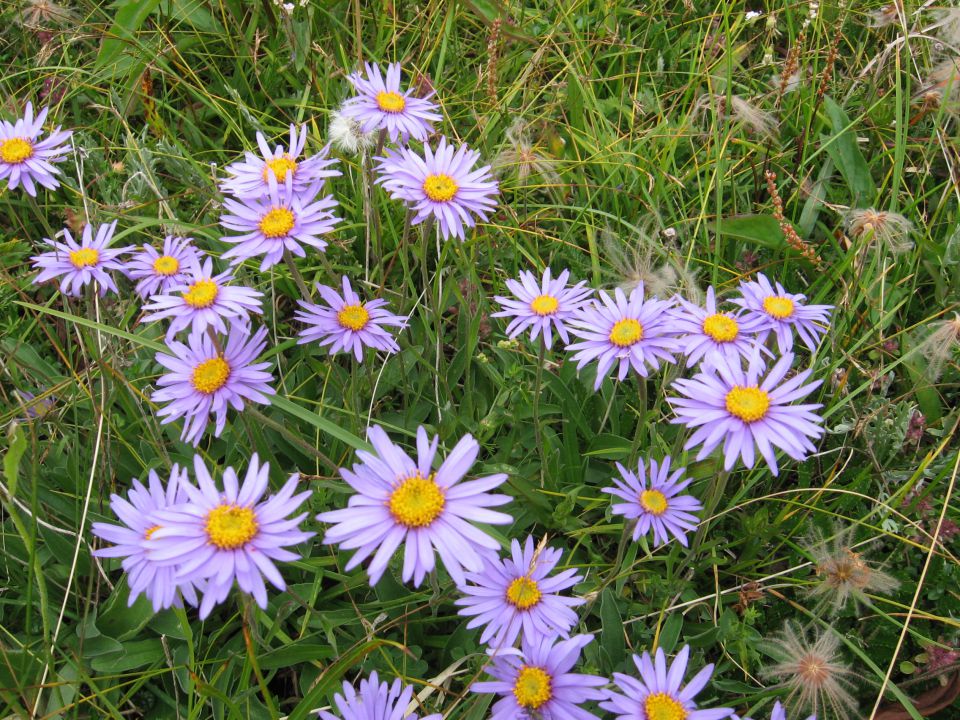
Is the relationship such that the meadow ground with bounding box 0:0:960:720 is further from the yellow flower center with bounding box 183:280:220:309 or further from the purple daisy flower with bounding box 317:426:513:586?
the yellow flower center with bounding box 183:280:220:309

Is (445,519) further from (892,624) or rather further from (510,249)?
(510,249)

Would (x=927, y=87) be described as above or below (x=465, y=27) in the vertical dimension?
below

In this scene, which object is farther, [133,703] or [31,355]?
[31,355]

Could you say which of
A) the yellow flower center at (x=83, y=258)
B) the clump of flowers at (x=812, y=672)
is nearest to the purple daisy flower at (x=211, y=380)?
the yellow flower center at (x=83, y=258)

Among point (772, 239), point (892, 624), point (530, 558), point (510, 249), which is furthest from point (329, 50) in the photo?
point (892, 624)

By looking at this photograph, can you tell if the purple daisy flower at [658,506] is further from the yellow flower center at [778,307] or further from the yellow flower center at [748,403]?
the yellow flower center at [778,307]

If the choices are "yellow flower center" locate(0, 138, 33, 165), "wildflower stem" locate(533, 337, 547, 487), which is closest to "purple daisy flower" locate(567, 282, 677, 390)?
"wildflower stem" locate(533, 337, 547, 487)
